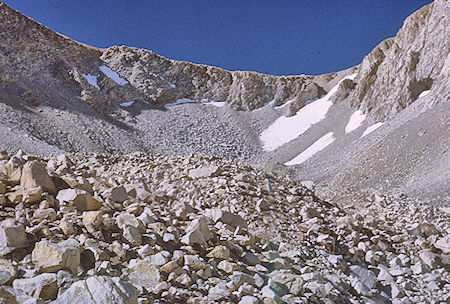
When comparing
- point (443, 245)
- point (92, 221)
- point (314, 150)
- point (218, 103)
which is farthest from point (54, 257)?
point (218, 103)

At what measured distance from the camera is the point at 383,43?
42.1 metres

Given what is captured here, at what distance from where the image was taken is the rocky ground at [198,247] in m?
3.29

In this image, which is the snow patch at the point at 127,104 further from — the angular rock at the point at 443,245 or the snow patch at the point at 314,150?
the angular rock at the point at 443,245

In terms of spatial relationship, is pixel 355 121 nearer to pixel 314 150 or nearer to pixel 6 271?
pixel 314 150

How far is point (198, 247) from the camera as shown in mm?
4559

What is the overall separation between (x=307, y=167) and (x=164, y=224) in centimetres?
2528

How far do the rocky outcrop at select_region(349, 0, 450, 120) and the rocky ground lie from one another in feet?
69.4

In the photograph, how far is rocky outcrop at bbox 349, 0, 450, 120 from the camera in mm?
26875

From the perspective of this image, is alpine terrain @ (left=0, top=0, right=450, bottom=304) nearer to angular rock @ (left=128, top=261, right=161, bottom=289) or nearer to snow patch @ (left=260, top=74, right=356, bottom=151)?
angular rock @ (left=128, top=261, right=161, bottom=289)

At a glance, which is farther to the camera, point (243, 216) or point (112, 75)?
point (112, 75)

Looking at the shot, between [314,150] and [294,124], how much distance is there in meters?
15.9

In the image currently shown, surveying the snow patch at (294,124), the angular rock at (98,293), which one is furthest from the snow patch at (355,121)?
the angular rock at (98,293)

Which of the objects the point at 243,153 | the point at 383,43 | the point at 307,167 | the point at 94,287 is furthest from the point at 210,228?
the point at 383,43

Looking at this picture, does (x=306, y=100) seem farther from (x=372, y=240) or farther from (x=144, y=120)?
(x=372, y=240)
